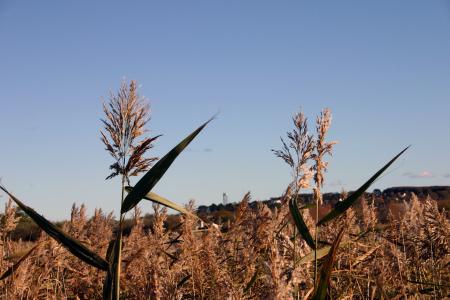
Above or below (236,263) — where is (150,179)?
above

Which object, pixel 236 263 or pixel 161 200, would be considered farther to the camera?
pixel 236 263

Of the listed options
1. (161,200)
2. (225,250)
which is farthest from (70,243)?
(225,250)

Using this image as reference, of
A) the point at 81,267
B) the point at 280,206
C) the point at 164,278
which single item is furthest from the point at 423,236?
the point at 164,278

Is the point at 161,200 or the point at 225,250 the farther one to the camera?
the point at 225,250

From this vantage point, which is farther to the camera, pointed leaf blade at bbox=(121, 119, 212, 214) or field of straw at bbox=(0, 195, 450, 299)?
field of straw at bbox=(0, 195, 450, 299)

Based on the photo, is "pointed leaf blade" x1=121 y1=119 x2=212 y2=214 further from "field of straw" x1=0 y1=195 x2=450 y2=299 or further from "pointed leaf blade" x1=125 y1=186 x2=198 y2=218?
"field of straw" x1=0 y1=195 x2=450 y2=299

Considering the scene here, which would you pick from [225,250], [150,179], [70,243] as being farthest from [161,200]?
[225,250]

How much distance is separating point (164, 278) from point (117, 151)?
32.8 inches

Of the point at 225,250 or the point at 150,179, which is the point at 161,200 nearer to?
the point at 150,179

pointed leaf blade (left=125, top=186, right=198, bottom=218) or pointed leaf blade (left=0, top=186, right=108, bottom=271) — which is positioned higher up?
pointed leaf blade (left=125, top=186, right=198, bottom=218)

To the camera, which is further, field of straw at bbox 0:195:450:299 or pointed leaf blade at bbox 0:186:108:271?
field of straw at bbox 0:195:450:299

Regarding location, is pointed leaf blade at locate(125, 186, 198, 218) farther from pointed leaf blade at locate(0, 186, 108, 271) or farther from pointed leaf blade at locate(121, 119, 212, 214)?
pointed leaf blade at locate(0, 186, 108, 271)

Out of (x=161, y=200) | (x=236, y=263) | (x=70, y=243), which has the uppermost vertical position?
(x=161, y=200)

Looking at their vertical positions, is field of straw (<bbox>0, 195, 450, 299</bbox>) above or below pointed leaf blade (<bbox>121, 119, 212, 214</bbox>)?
below
